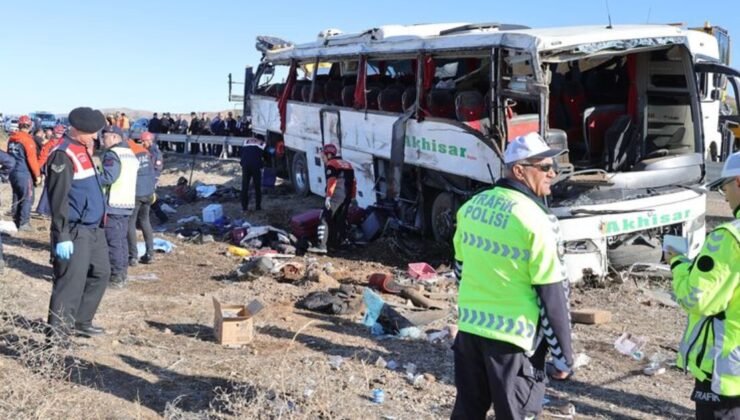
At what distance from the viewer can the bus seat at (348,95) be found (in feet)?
40.9

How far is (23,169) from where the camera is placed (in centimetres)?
1227

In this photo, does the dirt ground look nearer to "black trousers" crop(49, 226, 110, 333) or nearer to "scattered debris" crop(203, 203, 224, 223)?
"black trousers" crop(49, 226, 110, 333)

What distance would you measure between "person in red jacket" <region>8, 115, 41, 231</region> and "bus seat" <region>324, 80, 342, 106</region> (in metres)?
4.77

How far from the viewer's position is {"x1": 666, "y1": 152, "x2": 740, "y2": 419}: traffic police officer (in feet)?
10.4

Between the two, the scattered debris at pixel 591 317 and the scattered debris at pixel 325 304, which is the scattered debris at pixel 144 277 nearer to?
the scattered debris at pixel 325 304

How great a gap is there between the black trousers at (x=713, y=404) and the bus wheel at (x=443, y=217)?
6.65 metres

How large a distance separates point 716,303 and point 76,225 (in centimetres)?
467

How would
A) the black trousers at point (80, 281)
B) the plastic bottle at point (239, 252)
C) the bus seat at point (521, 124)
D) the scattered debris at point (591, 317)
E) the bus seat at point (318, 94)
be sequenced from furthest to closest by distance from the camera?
the bus seat at point (318, 94)
the plastic bottle at point (239, 252)
the bus seat at point (521, 124)
the scattered debris at point (591, 317)
the black trousers at point (80, 281)

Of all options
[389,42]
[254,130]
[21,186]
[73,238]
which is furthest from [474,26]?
[254,130]

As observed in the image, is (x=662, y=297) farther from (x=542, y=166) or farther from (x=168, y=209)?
(x=168, y=209)

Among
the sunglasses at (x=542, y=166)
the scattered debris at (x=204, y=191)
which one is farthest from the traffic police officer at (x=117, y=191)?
the scattered debris at (x=204, y=191)

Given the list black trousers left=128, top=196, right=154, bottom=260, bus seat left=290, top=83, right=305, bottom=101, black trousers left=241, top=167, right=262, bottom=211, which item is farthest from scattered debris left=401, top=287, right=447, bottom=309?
bus seat left=290, top=83, right=305, bottom=101

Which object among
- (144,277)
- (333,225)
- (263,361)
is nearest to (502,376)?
(263,361)

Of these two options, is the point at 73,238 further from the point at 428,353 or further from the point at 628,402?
the point at 628,402
